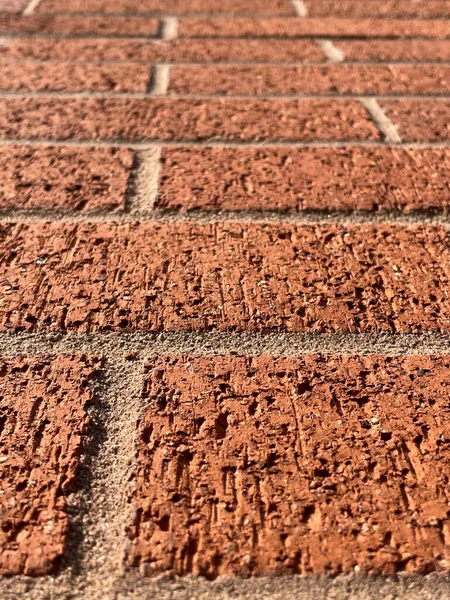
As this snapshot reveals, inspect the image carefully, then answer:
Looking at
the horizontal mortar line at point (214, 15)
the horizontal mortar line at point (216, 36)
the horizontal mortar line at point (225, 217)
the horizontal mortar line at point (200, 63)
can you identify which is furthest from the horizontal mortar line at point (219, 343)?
the horizontal mortar line at point (214, 15)

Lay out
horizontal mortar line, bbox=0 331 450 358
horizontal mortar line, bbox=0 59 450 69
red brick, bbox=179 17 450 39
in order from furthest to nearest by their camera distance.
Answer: red brick, bbox=179 17 450 39 → horizontal mortar line, bbox=0 59 450 69 → horizontal mortar line, bbox=0 331 450 358

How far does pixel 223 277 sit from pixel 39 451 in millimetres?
183

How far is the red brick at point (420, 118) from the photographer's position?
67cm

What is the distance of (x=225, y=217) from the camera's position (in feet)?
1.80

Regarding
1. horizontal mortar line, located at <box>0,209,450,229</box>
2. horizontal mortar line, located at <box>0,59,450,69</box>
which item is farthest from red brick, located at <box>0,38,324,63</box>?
horizontal mortar line, located at <box>0,209,450,229</box>

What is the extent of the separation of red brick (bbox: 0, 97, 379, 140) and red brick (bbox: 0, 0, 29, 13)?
0.35 meters

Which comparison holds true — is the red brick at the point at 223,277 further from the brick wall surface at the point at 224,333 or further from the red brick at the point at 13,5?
the red brick at the point at 13,5

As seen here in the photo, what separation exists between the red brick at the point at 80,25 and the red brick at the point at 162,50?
0.11 ft

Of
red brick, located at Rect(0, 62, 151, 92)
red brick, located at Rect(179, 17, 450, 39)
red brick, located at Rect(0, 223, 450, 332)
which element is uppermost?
red brick, located at Rect(179, 17, 450, 39)

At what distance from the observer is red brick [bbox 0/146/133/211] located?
566 mm

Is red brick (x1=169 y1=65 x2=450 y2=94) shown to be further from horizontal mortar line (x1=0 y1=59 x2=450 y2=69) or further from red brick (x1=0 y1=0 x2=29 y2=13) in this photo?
red brick (x1=0 y1=0 x2=29 y2=13)

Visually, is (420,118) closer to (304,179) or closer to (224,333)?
(304,179)

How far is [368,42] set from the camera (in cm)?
89

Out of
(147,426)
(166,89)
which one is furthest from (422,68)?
(147,426)
